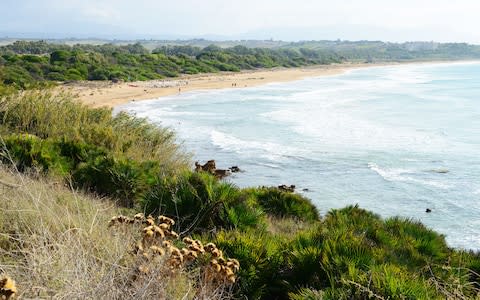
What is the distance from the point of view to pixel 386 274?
367 cm

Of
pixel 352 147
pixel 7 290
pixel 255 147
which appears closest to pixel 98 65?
pixel 255 147

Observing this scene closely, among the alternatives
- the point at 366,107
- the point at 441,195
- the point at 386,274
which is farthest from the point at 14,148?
the point at 366,107

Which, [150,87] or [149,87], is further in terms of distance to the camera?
[150,87]

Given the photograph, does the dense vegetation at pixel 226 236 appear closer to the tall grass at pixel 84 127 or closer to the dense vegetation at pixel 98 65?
the tall grass at pixel 84 127

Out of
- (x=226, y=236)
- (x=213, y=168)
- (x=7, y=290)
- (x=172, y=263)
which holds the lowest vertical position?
(x=213, y=168)

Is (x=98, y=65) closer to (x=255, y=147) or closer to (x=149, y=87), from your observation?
(x=149, y=87)

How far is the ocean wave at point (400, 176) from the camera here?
15.1m

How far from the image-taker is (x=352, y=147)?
20.3m

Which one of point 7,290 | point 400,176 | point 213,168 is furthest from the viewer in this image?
point 400,176

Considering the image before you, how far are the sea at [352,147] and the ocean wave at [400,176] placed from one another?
31 mm

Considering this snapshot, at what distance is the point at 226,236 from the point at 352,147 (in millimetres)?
15962

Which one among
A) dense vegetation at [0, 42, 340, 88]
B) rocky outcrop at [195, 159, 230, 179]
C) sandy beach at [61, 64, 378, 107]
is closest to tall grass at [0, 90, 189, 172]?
rocky outcrop at [195, 159, 230, 179]

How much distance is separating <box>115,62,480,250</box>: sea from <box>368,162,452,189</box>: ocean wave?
3cm

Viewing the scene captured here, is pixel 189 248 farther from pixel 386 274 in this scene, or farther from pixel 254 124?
pixel 254 124
